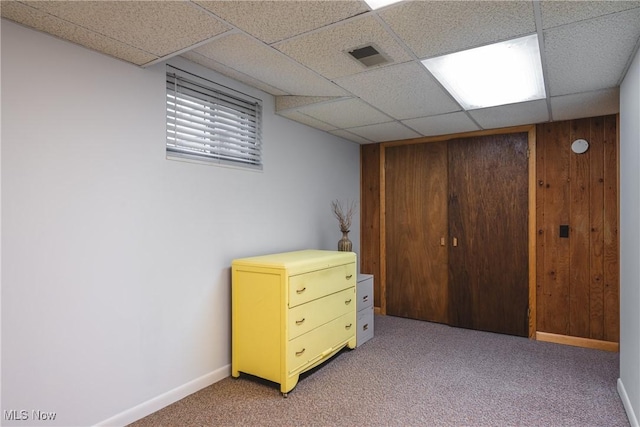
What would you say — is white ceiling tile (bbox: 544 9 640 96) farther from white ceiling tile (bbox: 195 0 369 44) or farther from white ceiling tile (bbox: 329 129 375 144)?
white ceiling tile (bbox: 329 129 375 144)

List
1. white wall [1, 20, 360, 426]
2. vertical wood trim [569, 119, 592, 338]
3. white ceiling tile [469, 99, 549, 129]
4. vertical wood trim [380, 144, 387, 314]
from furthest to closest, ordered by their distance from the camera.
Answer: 1. vertical wood trim [380, 144, 387, 314]
2. vertical wood trim [569, 119, 592, 338]
3. white ceiling tile [469, 99, 549, 129]
4. white wall [1, 20, 360, 426]

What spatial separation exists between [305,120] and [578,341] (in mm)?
3359

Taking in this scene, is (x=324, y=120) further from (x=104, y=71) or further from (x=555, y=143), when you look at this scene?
(x=555, y=143)

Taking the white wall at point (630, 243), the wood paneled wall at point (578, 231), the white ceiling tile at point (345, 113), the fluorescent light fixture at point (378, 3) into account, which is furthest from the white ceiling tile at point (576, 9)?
the wood paneled wall at point (578, 231)

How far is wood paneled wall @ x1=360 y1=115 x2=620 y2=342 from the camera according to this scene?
342 cm

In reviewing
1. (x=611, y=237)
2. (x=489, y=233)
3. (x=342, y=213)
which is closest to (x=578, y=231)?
(x=611, y=237)

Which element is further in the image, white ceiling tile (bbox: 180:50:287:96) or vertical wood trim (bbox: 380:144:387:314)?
vertical wood trim (bbox: 380:144:387:314)

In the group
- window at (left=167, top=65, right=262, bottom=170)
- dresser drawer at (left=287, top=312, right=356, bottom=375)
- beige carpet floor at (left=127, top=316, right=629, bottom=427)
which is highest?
window at (left=167, top=65, right=262, bottom=170)

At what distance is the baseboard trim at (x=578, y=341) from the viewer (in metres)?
3.40

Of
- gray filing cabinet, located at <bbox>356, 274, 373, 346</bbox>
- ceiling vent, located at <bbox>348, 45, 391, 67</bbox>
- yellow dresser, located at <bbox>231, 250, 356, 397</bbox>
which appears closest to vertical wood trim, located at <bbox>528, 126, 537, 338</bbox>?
gray filing cabinet, located at <bbox>356, 274, 373, 346</bbox>

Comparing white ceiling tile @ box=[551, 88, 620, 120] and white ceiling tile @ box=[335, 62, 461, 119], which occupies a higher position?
white ceiling tile @ box=[335, 62, 461, 119]

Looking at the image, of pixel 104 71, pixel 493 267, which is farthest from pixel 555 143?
pixel 104 71

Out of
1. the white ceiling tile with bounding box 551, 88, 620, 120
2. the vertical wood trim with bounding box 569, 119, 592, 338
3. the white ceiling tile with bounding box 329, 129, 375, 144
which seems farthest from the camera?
the white ceiling tile with bounding box 329, 129, 375, 144

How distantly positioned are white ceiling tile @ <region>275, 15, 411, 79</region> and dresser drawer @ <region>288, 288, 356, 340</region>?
5.43 ft
